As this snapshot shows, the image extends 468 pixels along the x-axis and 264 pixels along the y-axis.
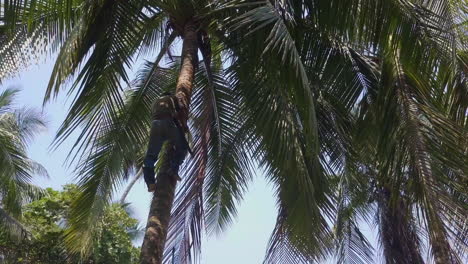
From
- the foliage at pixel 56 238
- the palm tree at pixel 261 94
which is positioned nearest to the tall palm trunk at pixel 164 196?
the palm tree at pixel 261 94

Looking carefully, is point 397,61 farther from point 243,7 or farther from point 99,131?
point 99,131

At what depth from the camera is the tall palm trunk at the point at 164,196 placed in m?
4.95

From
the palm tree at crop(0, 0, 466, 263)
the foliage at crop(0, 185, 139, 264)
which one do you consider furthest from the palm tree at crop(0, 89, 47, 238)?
the palm tree at crop(0, 0, 466, 263)

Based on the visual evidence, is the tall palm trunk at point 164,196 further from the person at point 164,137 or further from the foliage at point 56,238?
the foliage at point 56,238

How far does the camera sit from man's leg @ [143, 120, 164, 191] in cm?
562

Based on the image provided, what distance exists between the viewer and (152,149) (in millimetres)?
5672

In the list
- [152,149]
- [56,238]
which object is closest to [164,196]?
[152,149]

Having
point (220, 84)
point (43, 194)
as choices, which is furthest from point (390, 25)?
point (43, 194)

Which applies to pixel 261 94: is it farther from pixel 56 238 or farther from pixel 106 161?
pixel 56 238

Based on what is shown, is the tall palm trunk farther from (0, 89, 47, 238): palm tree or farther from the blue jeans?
(0, 89, 47, 238): palm tree

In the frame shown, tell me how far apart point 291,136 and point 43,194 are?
961cm

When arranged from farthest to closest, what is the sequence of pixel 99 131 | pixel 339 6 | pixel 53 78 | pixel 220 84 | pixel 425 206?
pixel 220 84, pixel 99 131, pixel 339 6, pixel 53 78, pixel 425 206

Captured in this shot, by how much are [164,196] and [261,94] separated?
5.96ft

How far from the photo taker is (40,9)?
20.8ft
